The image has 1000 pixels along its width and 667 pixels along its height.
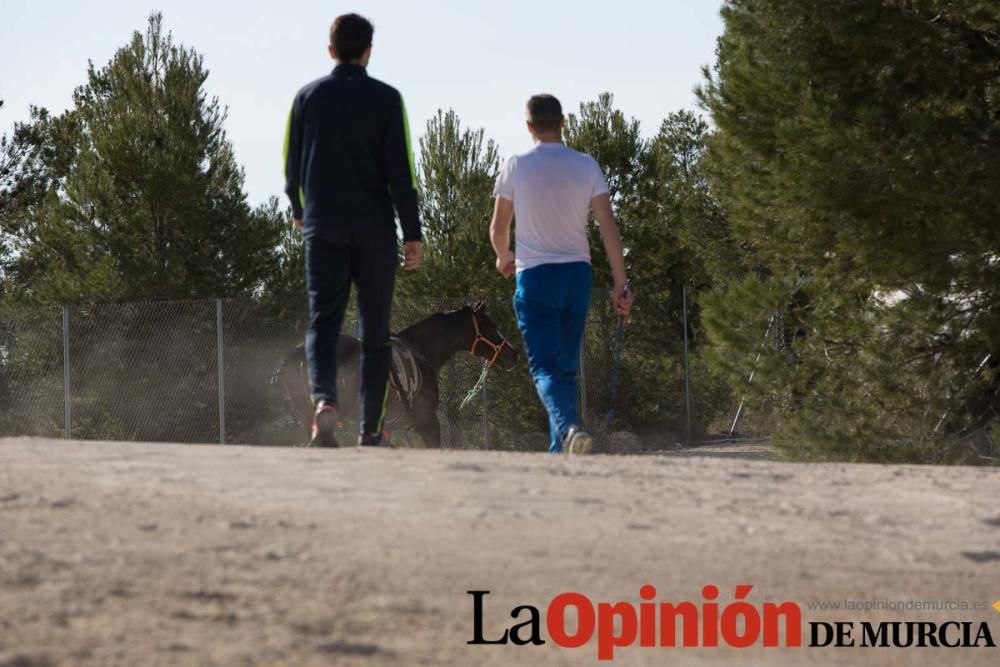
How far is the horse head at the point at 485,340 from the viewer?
1526 centimetres

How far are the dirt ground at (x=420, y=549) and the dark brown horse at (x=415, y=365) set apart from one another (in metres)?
6.64

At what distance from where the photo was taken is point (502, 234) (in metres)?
7.68

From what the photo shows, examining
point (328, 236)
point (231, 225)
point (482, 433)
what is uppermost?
point (231, 225)

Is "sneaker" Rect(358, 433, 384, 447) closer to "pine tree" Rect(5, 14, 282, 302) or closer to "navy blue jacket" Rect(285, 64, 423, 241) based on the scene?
"navy blue jacket" Rect(285, 64, 423, 241)

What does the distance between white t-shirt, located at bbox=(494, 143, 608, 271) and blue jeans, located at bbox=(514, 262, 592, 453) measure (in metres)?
0.07

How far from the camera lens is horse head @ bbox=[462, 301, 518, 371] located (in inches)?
601

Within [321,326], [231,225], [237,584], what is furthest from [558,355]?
[231,225]

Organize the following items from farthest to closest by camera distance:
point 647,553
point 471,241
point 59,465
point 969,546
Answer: point 471,241 < point 59,465 < point 969,546 < point 647,553

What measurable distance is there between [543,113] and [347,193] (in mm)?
1164

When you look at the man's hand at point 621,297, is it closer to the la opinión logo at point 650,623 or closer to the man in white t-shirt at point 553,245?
the man in white t-shirt at point 553,245

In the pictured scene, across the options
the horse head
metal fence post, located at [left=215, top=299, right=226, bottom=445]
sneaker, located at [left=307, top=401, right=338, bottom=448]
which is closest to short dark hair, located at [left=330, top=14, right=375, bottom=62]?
sneaker, located at [left=307, top=401, right=338, bottom=448]

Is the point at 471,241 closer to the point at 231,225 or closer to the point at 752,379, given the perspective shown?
the point at 231,225

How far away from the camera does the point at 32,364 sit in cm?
1956

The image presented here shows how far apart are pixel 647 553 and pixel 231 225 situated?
60.4ft
